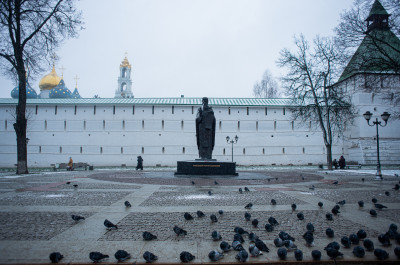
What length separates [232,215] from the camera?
4.55 meters

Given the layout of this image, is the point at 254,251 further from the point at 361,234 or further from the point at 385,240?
the point at 385,240

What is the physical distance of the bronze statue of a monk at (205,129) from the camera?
13234mm

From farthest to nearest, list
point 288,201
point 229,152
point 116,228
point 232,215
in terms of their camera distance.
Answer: point 229,152, point 288,201, point 232,215, point 116,228

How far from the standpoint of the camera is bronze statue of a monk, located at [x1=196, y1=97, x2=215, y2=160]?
13234 millimetres

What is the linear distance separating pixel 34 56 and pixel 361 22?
61.4 ft

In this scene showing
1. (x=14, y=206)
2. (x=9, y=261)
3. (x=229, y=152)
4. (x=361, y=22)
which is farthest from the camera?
(x=229, y=152)

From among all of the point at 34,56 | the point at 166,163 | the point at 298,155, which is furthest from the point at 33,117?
the point at 298,155

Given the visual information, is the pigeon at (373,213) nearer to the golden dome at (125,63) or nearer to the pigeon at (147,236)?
the pigeon at (147,236)

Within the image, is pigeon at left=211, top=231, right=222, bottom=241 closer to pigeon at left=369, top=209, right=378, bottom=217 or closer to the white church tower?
pigeon at left=369, top=209, right=378, bottom=217

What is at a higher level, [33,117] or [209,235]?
[33,117]

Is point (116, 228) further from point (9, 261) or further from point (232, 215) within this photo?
point (232, 215)

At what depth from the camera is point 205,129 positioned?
13359 mm

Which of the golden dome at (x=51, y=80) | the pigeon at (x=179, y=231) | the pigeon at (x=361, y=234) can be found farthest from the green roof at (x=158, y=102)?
the pigeon at (x=361, y=234)

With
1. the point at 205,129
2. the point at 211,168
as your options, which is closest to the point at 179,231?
the point at 211,168
